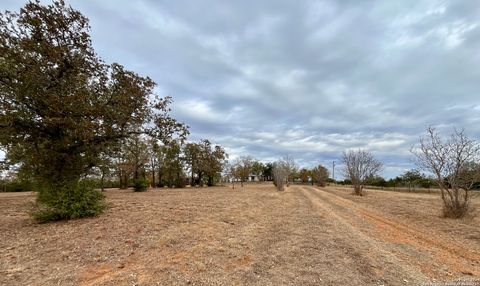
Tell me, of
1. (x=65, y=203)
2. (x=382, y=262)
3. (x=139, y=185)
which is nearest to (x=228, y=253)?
(x=382, y=262)

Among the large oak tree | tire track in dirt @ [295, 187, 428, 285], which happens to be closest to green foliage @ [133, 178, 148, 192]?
the large oak tree

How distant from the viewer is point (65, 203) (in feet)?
28.7

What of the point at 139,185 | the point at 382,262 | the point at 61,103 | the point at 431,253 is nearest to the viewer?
the point at 382,262

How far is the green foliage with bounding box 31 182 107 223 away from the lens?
28.2ft

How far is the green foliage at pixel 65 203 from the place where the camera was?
28.2 feet

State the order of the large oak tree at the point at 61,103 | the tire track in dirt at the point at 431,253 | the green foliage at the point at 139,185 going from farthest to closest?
the green foliage at the point at 139,185 → the large oak tree at the point at 61,103 → the tire track in dirt at the point at 431,253

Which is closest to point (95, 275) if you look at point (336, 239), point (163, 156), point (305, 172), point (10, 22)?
point (336, 239)

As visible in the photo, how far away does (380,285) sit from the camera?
3.81 m

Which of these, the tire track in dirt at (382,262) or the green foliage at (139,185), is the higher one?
the green foliage at (139,185)

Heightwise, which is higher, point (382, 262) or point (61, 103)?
point (61, 103)

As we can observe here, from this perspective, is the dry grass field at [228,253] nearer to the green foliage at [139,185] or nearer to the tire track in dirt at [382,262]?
the tire track in dirt at [382,262]

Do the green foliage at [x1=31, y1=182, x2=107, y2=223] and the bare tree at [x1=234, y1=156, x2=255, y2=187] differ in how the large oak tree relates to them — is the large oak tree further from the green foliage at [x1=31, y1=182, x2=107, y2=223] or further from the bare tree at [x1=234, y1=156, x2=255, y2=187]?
the bare tree at [x1=234, y1=156, x2=255, y2=187]

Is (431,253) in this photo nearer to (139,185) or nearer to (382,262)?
(382,262)

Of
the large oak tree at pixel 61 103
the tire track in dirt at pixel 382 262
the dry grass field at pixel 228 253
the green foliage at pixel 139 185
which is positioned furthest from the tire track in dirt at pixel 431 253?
the green foliage at pixel 139 185
